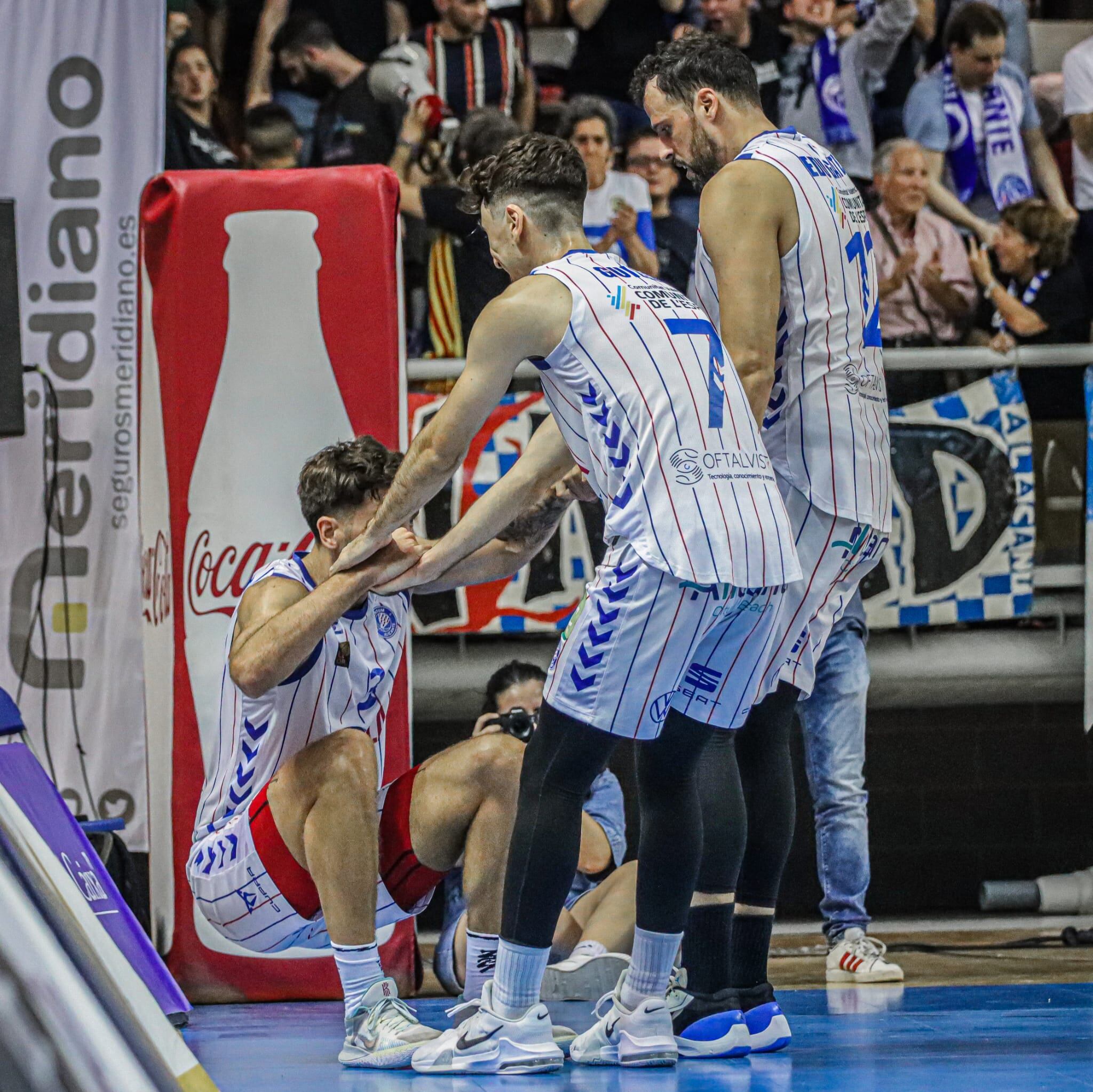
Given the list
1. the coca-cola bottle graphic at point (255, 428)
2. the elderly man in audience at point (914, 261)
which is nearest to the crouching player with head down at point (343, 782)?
the coca-cola bottle graphic at point (255, 428)

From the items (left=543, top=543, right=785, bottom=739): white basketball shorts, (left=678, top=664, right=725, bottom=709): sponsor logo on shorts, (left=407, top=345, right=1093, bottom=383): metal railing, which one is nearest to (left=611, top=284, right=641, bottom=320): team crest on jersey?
(left=543, top=543, right=785, bottom=739): white basketball shorts

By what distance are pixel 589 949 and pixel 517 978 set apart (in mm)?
1352

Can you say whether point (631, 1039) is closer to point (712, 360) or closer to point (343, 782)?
point (343, 782)

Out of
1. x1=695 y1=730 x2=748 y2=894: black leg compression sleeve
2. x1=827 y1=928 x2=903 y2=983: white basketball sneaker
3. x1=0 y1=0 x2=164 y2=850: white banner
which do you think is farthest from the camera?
x1=0 y1=0 x2=164 y2=850: white banner

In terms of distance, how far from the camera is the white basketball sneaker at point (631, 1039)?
2543mm

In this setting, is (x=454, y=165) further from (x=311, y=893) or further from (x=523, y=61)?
(x=311, y=893)

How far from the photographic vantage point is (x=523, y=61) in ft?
18.7

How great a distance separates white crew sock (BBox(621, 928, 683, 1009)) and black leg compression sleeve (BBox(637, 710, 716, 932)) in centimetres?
2

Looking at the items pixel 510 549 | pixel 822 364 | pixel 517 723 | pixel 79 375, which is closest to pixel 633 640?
pixel 822 364

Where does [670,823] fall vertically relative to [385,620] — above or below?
below

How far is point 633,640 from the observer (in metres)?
2.42

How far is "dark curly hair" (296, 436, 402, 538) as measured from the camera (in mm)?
2973

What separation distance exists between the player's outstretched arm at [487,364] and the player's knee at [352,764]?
21.3 inches

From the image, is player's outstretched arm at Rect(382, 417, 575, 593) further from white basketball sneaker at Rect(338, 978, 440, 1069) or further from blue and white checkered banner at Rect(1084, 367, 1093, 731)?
blue and white checkered banner at Rect(1084, 367, 1093, 731)
